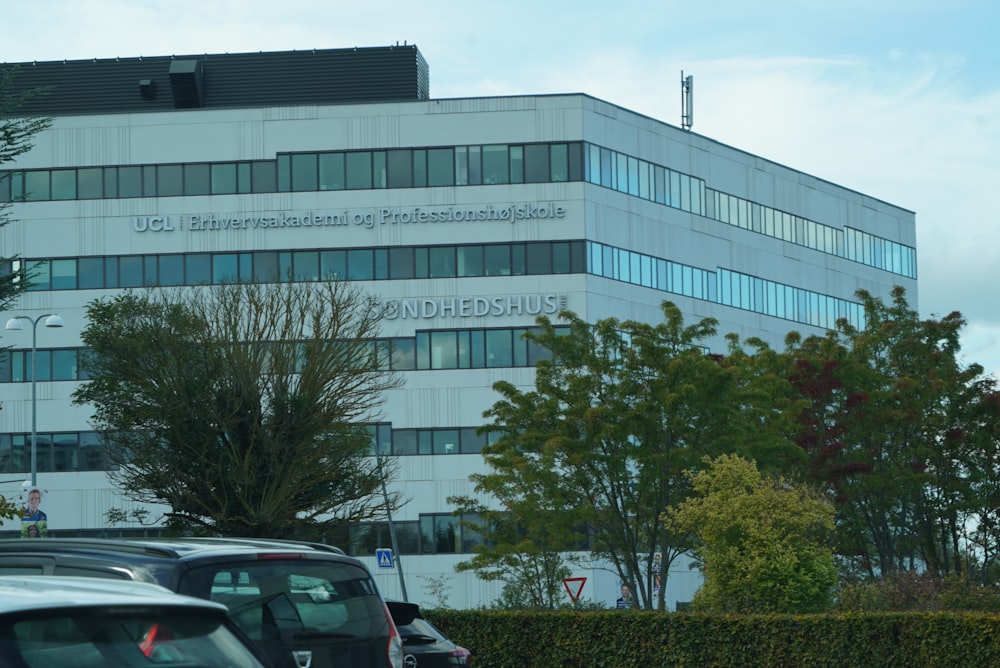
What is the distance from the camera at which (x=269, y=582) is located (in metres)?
7.44

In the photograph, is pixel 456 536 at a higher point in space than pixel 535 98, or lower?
lower

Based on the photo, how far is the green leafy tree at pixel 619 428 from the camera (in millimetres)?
35031

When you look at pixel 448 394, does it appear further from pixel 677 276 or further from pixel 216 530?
pixel 216 530

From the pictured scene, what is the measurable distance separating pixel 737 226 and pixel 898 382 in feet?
72.0

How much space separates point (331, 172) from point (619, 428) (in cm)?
2687

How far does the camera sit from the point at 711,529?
27328 mm

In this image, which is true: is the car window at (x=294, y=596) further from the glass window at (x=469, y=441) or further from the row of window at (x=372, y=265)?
the row of window at (x=372, y=265)

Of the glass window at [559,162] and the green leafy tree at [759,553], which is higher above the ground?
the glass window at [559,162]

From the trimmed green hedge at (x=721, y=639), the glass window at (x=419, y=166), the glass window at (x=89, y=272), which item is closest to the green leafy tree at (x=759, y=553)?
the trimmed green hedge at (x=721, y=639)

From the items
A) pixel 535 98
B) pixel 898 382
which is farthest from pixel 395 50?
pixel 898 382

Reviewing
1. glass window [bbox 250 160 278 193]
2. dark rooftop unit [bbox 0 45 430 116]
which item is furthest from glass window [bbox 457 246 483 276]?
dark rooftop unit [bbox 0 45 430 116]

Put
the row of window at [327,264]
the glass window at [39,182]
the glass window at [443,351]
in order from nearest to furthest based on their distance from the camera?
the glass window at [443,351]
the row of window at [327,264]
the glass window at [39,182]

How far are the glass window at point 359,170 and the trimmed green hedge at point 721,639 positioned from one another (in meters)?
38.8

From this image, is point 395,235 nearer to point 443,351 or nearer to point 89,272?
point 443,351
